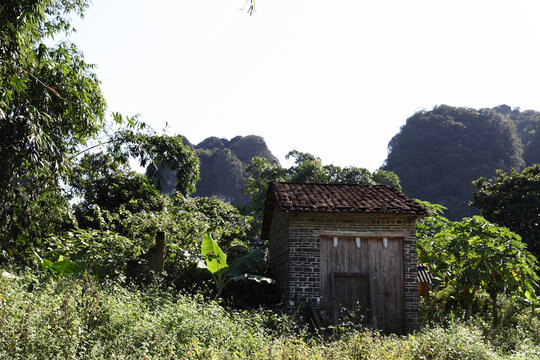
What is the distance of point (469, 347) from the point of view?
24.0 feet

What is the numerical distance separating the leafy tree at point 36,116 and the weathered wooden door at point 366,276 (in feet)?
21.8

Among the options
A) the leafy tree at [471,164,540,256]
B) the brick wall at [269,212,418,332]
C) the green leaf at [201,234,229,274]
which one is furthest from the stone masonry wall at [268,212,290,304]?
the leafy tree at [471,164,540,256]

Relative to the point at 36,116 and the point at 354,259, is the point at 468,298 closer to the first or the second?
the point at 354,259

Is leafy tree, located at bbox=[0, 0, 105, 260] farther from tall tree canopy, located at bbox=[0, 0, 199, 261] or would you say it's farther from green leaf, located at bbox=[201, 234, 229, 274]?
green leaf, located at bbox=[201, 234, 229, 274]

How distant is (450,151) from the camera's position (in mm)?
57969

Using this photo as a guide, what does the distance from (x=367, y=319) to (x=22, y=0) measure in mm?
10384

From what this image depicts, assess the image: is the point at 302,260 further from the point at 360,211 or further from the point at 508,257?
the point at 508,257

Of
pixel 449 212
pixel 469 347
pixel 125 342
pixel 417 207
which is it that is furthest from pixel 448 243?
pixel 449 212

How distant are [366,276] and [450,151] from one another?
164 feet

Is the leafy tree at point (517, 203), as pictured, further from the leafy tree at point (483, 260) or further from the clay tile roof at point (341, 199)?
the clay tile roof at point (341, 199)

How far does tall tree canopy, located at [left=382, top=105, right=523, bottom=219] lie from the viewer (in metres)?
52.2

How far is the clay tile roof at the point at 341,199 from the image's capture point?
12.2 m

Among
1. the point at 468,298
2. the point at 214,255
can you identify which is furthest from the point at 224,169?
the point at 468,298

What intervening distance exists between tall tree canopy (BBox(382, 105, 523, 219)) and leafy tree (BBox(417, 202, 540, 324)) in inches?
1433
